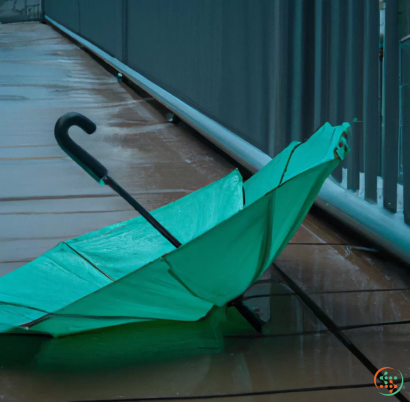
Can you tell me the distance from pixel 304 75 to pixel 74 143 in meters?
1.36

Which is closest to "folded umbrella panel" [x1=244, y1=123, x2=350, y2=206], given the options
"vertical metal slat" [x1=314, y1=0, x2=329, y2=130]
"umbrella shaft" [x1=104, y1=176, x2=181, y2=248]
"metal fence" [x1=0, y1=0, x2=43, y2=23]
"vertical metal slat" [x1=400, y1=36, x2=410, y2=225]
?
"umbrella shaft" [x1=104, y1=176, x2=181, y2=248]

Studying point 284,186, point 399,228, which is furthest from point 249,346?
point 399,228

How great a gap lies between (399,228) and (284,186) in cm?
70

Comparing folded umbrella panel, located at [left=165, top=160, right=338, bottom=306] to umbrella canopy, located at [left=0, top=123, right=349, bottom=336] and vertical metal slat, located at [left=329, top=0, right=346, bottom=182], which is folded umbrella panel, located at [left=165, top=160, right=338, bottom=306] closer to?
umbrella canopy, located at [left=0, top=123, right=349, bottom=336]

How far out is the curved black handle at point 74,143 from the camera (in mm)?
1076

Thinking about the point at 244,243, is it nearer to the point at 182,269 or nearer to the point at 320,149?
the point at 182,269

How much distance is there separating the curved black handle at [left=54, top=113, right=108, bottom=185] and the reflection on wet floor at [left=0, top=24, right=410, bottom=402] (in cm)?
35

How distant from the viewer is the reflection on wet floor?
1.01 m

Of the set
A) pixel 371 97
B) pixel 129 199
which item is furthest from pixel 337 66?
pixel 129 199

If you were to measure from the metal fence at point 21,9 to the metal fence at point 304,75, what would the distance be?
544 inches

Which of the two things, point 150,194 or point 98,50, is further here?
point 98,50

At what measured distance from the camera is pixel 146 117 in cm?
445

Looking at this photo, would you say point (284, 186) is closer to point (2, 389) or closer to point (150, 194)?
point (2, 389)

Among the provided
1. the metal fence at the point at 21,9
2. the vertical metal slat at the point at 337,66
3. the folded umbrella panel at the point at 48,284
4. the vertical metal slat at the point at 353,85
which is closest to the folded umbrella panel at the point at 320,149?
the folded umbrella panel at the point at 48,284
